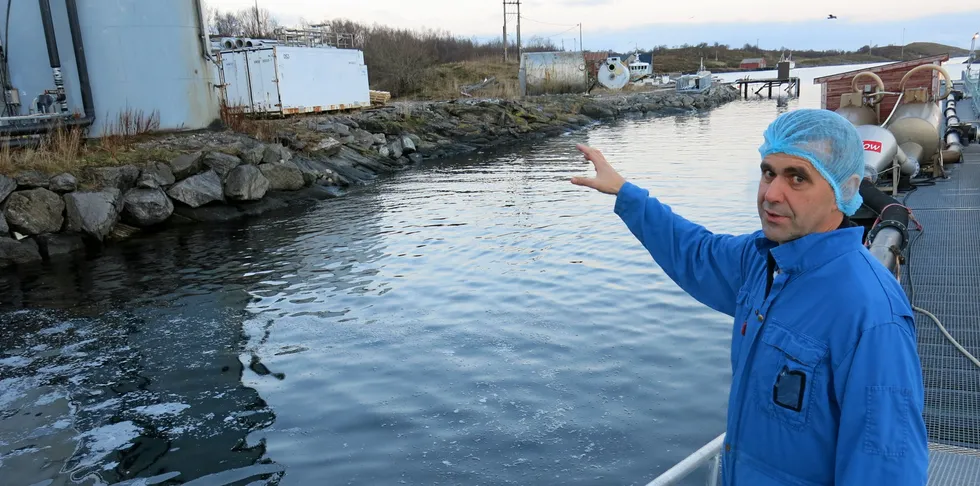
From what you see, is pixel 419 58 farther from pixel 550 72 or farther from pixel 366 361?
pixel 366 361

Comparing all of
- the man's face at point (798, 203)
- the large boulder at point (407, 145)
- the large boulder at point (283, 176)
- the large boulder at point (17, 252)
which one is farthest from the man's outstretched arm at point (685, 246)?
the large boulder at point (407, 145)

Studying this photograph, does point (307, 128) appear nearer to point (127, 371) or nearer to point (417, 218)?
point (417, 218)


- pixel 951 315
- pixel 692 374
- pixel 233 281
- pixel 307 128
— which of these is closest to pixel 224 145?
pixel 307 128

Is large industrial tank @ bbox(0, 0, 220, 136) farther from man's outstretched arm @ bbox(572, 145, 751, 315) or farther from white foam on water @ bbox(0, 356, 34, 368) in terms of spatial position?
man's outstretched arm @ bbox(572, 145, 751, 315)

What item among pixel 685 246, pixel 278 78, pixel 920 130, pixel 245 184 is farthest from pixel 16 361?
pixel 278 78

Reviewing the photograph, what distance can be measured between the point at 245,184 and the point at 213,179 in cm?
80

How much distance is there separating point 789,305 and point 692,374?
5390 mm

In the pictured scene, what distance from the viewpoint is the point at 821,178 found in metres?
2.21

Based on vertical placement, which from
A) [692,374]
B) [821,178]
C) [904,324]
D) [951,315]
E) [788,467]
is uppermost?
[821,178]

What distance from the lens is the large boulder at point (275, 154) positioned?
20.8 meters

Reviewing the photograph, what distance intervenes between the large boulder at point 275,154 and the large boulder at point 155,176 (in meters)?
3.47

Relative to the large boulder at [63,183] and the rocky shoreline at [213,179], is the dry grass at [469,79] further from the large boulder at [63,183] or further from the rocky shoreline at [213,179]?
the large boulder at [63,183]

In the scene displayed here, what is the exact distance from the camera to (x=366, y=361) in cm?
796

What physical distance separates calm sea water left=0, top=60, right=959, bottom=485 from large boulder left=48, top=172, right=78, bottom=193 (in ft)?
6.01
